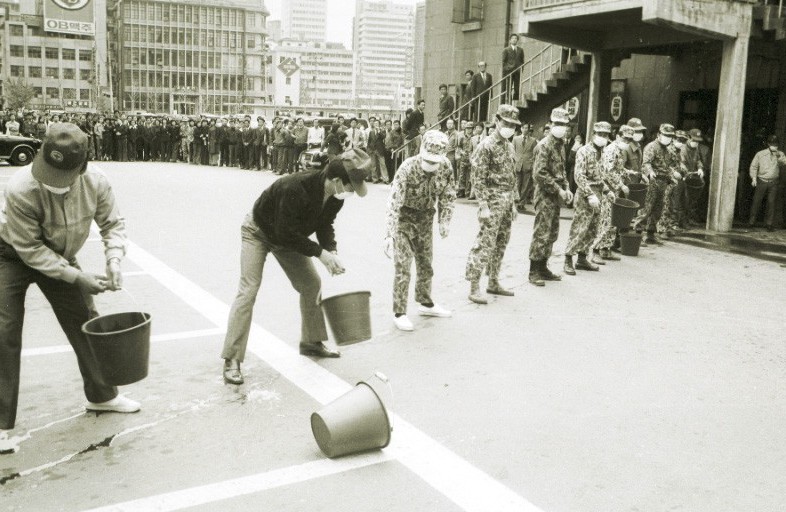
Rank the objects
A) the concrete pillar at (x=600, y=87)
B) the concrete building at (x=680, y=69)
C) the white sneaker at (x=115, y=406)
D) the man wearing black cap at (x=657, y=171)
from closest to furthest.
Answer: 1. the white sneaker at (x=115, y=406)
2. the man wearing black cap at (x=657, y=171)
3. the concrete building at (x=680, y=69)
4. the concrete pillar at (x=600, y=87)

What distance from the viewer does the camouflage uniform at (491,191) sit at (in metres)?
8.38

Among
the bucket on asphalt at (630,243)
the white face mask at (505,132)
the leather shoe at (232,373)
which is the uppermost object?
the white face mask at (505,132)

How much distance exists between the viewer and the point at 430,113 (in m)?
29.9

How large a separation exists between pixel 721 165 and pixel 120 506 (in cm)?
1404

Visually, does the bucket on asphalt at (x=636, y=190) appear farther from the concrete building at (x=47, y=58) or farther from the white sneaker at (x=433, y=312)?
the concrete building at (x=47, y=58)

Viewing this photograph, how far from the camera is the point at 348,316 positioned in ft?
18.4

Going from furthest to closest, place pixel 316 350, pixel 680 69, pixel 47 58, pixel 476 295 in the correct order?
pixel 47 58, pixel 680 69, pixel 476 295, pixel 316 350

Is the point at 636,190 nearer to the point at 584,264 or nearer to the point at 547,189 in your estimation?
the point at 584,264

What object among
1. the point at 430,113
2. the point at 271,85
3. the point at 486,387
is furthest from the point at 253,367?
the point at 271,85

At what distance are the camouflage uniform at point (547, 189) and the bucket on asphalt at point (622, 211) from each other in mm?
1487

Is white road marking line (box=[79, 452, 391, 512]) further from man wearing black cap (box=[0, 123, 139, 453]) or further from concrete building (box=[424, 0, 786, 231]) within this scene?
concrete building (box=[424, 0, 786, 231])

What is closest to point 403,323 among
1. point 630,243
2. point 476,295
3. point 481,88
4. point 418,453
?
point 476,295

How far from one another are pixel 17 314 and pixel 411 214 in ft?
12.8

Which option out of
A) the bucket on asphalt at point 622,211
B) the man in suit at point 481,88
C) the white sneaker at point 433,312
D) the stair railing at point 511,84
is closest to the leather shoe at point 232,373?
the white sneaker at point 433,312
